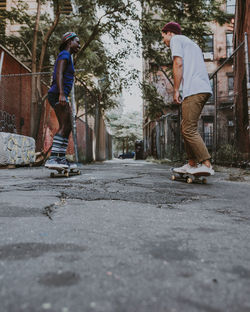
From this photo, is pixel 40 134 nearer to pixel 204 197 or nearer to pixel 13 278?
pixel 204 197

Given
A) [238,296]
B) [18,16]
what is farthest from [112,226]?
[18,16]

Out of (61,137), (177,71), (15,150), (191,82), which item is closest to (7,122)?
(15,150)

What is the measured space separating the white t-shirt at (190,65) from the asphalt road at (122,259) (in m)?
2.08

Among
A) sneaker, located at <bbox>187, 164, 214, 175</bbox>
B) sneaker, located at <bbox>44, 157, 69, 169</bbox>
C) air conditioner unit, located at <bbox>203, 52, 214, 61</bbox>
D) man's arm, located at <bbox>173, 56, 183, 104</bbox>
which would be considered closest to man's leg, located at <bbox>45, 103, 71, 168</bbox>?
sneaker, located at <bbox>44, 157, 69, 169</bbox>

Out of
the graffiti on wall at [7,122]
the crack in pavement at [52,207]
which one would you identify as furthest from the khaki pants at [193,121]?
the graffiti on wall at [7,122]

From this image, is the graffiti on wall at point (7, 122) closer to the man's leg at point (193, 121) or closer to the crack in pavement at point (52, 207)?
the man's leg at point (193, 121)

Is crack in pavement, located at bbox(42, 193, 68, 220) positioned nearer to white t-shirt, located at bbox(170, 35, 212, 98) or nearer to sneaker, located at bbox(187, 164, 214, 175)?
sneaker, located at bbox(187, 164, 214, 175)

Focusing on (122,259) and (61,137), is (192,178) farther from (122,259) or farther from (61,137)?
(122,259)

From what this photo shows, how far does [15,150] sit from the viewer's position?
6.90m

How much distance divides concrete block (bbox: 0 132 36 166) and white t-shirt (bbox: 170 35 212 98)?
14.8 ft

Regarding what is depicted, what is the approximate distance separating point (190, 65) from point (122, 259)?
312 cm

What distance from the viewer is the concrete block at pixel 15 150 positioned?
21.2 ft

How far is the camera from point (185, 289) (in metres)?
0.75

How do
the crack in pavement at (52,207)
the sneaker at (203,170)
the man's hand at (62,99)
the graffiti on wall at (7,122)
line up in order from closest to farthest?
the crack in pavement at (52,207), the sneaker at (203,170), the man's hand at (62,99), the graffiti on wall at (7,122)
